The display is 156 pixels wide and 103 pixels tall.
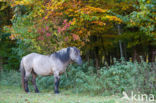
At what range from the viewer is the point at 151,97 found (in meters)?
7.30

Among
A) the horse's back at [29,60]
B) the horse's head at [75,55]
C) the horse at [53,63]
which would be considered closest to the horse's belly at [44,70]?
the horse at [53,63]

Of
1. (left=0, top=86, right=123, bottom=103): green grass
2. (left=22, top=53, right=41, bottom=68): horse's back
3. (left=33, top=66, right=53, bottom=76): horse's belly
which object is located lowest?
(left=0, top=86, right=123, bottom=103): green grass

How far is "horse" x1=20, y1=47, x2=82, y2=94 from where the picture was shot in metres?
9.01

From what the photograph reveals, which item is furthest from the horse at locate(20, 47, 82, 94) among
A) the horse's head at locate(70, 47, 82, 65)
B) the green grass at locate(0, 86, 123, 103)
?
the green grass at locate(0, 86, 123, 103)

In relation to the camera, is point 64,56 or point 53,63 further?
point 53,63

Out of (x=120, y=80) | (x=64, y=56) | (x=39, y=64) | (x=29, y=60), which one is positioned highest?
(x=64, y=56)

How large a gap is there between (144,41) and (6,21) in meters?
11.1

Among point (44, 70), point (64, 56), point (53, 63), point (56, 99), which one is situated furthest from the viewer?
point (44, 70)

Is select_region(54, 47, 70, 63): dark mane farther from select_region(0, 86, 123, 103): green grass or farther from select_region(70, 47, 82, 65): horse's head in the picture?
select_region(0, 86, 123, 103): green grass

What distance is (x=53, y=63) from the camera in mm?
9242

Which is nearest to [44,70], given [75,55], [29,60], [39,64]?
[39,64]

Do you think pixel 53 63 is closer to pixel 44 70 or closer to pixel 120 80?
pixel 44 70

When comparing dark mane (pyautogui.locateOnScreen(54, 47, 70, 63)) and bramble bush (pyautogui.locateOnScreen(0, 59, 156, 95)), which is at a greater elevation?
dark mane (pyautogui.locateOnScreen(54, 47, 70, 63))

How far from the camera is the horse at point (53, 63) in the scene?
9008 millimetres
